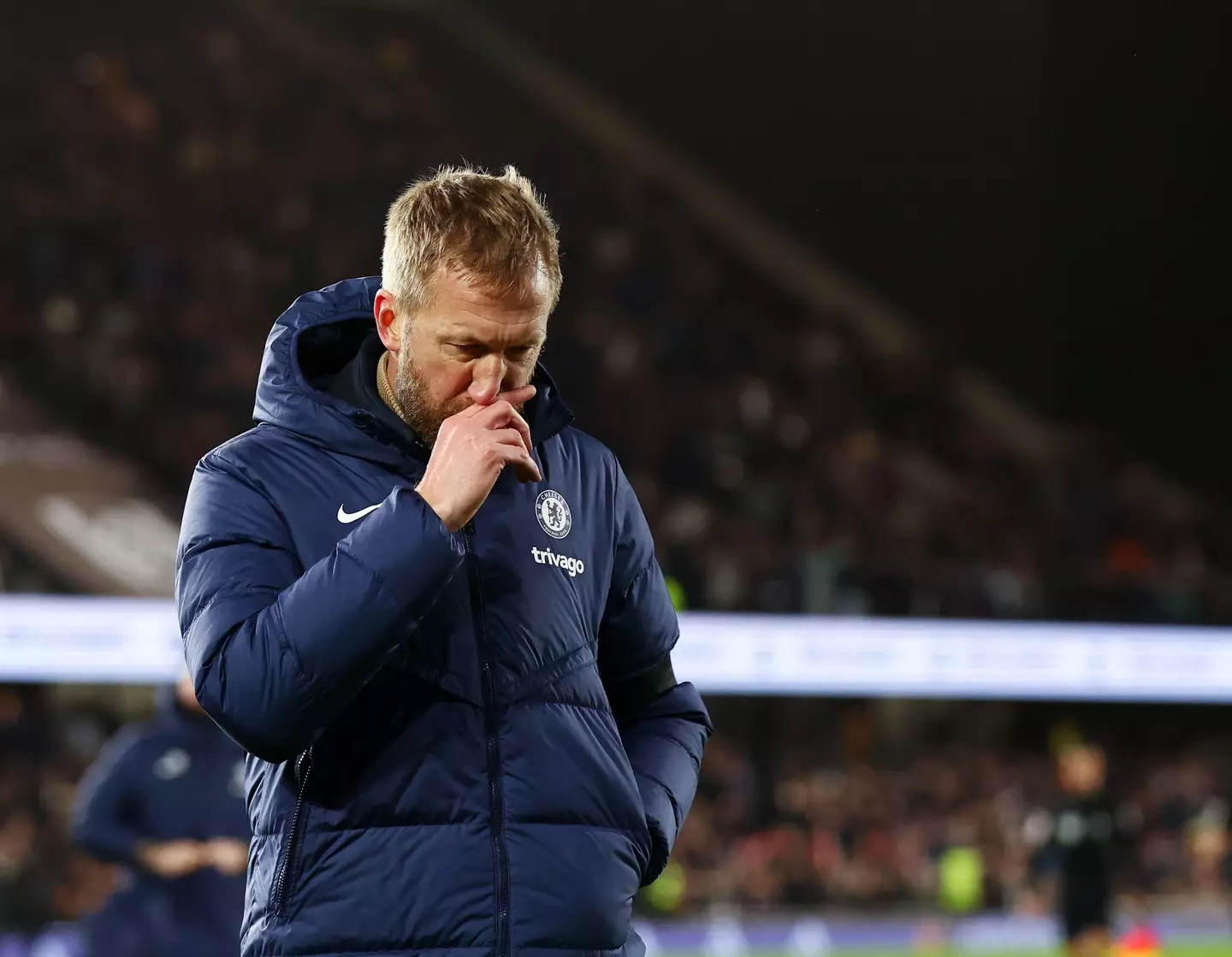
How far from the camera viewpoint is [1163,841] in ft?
43.0

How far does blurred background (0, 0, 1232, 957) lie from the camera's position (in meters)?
10.9

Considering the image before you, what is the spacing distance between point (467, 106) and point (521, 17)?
289cm

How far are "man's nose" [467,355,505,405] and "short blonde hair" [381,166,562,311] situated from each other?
6cm

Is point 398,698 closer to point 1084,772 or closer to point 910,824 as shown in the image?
point 1084,772

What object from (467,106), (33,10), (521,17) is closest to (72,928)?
(33,10)

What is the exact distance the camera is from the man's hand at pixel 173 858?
460 centimetres

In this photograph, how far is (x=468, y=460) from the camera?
1442mm

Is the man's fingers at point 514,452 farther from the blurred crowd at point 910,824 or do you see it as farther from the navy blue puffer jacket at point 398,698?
the blurred crowd at point 910,824

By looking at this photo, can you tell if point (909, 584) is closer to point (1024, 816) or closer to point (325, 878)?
point (1024, 816)

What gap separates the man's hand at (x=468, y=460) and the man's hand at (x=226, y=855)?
339 cm

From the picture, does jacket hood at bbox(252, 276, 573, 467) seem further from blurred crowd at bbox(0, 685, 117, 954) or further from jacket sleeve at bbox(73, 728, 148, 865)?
blurred crowd at bbox(0, 685, 117, 954)

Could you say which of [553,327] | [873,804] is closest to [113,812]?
[873,804]

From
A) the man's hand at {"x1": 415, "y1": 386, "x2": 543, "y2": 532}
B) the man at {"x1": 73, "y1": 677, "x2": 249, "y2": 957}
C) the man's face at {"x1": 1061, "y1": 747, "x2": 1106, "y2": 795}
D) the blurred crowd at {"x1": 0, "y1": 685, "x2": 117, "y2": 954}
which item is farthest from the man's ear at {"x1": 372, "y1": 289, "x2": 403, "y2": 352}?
the blurred crowd at {"x1": 0, "y1": 685, "x2": 117, "y2": 954}

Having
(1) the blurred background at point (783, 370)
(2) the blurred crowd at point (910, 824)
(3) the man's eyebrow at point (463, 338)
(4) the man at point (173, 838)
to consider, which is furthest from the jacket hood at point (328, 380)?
(2) the blurred crowd at point (910, 824)
